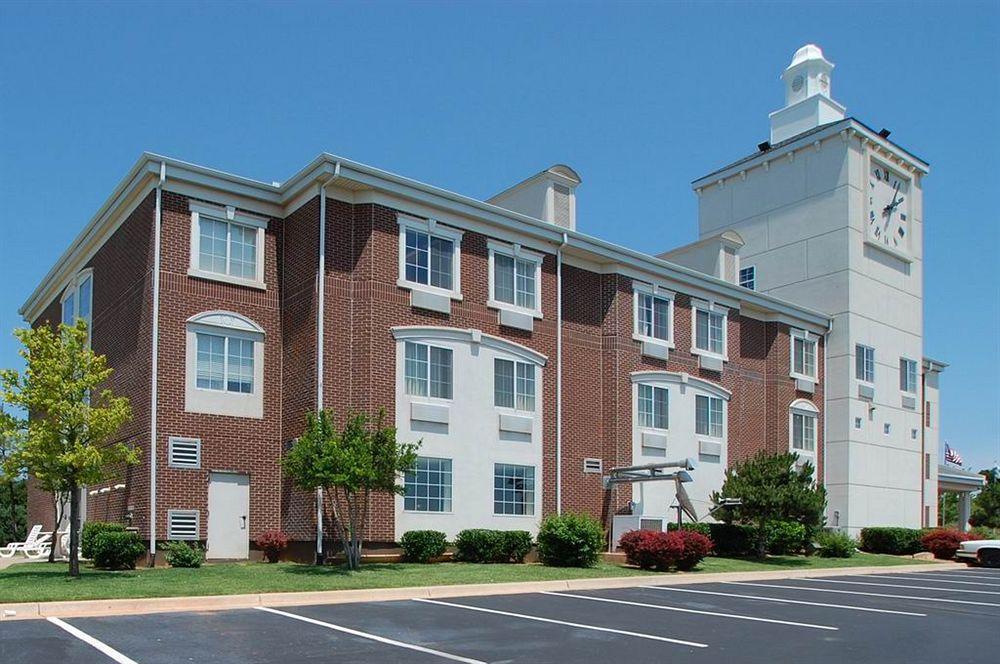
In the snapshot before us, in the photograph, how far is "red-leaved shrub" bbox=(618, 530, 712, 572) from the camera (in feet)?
80.2

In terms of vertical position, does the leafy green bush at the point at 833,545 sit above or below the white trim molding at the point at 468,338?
below

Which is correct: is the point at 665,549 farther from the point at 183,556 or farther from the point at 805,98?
the point at 805,98

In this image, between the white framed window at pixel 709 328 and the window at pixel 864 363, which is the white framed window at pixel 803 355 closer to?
the window at pixel 864 363

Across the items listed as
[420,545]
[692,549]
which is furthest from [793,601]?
[420,545]

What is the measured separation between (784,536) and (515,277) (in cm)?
1221

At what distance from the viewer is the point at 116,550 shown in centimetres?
2194

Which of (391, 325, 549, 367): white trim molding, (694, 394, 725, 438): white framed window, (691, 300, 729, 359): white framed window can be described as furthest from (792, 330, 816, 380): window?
(391, 325, 549, 367): white trim molding

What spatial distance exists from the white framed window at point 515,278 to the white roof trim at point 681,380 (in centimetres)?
459

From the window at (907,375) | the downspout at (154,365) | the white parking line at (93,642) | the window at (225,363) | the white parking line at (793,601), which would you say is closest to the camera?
the white parking line at (93,642)

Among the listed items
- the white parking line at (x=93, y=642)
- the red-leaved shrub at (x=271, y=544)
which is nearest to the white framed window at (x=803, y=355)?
the red-leaved shrub at (x=271, y=544)

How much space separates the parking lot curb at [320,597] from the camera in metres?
14.5

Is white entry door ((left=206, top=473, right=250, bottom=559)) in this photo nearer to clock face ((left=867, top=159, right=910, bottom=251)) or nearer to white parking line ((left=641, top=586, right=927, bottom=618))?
white parking line ((left=641, top=586, right=927, bottom=618))

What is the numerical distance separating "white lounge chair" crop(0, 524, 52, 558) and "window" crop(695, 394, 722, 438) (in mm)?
20742

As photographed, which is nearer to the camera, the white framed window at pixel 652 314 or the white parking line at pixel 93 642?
the white parking line at pixel 93 642
